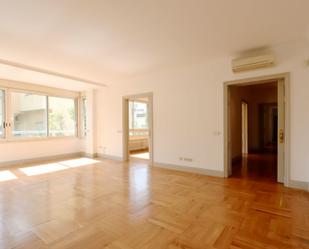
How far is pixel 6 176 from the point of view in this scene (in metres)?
4.29

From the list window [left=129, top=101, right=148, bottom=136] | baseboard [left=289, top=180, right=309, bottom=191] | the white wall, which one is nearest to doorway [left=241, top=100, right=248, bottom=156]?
the white wall

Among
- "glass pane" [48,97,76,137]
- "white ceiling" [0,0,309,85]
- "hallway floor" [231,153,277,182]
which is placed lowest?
"hallway floor" [231,153,277,182]

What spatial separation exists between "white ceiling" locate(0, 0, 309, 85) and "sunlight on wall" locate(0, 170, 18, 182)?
2621mm

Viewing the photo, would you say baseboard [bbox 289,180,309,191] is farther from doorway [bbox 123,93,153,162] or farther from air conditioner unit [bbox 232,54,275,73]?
doorway [bbox 123,93,153,162]

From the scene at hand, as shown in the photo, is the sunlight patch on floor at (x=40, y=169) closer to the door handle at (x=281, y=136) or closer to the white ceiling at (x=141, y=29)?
the white ceiling at (x=141, y=29)

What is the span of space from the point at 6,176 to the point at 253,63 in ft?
19.4

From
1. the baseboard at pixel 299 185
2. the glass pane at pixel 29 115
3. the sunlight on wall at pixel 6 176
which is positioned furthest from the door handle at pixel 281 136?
the glass pane at pixel 29 115

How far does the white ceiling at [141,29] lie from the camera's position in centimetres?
225

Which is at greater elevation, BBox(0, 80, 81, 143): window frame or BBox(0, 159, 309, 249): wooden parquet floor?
BBox(0, 80, 81, 143): window frame

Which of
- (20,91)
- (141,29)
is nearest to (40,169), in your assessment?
(20,91)

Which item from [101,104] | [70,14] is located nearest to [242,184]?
[70,14]

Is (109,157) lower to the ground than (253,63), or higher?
lower

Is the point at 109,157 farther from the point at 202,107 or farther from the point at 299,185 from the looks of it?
the point at 299,185

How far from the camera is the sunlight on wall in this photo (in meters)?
4.04
